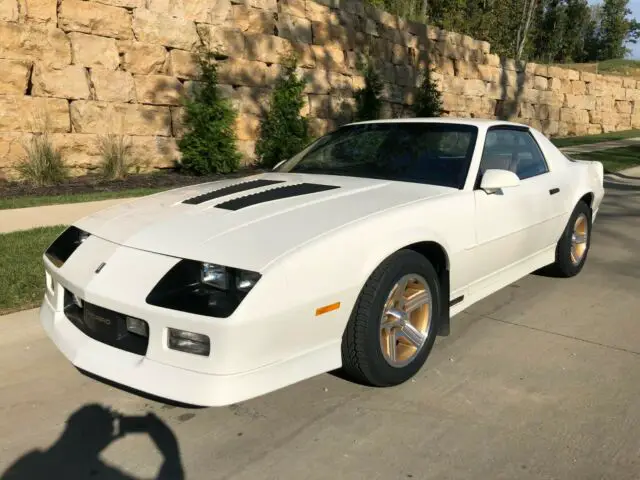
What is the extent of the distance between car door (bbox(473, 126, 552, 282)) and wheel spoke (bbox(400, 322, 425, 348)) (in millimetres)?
683

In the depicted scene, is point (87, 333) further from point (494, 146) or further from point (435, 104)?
point (435, 104)

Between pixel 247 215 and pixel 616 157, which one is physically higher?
pixel 247 215

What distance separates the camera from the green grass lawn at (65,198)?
7660 millimetres

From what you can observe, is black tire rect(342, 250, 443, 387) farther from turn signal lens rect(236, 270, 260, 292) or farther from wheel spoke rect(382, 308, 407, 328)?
turn signal lens rect(236, 270, 260, 292)

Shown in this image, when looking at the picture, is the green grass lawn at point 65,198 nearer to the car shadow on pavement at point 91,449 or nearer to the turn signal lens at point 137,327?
the car shadow on pavement at point 91,449

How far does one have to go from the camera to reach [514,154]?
14.6 feet

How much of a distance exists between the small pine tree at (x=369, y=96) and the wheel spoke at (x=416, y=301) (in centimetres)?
1145

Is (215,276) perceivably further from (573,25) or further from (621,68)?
(573,25)

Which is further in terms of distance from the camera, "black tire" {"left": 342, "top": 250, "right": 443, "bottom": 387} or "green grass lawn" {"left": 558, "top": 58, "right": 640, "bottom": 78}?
"green grass lawn" {"left": 558, "top": 58, "right": 640, "bottom": 78}

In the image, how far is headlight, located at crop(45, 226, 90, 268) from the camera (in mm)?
3270

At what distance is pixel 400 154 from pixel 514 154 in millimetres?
953

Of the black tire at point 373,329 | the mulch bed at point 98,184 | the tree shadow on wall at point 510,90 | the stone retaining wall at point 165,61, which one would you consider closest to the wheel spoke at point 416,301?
the black tire at point 373,329

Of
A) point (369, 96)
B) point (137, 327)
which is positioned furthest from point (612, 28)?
point (137, 327)

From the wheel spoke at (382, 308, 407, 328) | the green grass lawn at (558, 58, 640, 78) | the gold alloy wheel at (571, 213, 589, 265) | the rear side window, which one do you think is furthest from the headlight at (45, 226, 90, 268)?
the green grass lawn at (558, 58, 640, 78)
